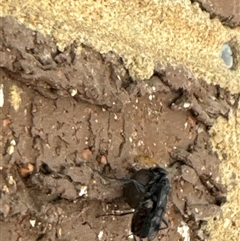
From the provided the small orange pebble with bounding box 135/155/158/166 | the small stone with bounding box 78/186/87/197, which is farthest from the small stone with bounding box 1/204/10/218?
the small orange pebble with bounding box 135/155/158/166

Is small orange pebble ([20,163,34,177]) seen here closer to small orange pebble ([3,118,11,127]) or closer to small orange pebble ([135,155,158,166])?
small orange pebble ([3,118,11,127])

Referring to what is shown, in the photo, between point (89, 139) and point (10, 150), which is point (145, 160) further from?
point (10, 150)

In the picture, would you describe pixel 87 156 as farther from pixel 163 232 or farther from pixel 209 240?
pixel 209 240

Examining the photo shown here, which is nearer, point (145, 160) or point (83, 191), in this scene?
point (83, 191)

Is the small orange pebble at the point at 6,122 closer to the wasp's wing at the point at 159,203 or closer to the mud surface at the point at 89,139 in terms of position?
the mud surface at the point at 89,139

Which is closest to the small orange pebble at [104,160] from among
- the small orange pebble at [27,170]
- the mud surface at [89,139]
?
the mud surface at [89,139]

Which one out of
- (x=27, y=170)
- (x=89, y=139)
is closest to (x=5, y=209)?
(x=27, y=170)

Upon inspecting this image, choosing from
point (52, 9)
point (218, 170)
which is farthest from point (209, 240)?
point (52, 9)
